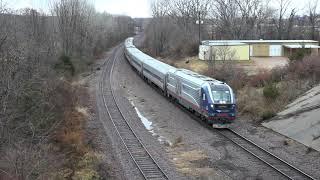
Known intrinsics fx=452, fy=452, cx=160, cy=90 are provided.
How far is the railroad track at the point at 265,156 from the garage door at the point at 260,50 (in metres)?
42.1

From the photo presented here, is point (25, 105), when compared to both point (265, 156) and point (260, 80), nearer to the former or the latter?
point (265, 156)

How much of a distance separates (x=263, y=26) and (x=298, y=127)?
85427 millimetres

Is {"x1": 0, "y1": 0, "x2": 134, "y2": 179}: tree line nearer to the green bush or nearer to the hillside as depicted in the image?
the hillside

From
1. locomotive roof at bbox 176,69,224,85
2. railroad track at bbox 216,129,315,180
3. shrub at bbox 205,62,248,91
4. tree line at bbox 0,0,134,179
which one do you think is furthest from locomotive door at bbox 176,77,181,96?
tree line at bbox 0,0,134,179

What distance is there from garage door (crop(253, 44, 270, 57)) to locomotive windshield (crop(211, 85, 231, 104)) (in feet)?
135

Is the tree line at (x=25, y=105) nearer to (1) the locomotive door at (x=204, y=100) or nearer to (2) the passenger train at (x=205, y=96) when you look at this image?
(2) the passenger train at (x=205, y=96)

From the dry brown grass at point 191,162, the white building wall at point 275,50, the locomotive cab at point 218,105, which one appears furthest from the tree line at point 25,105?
the white building wall at point 275,50

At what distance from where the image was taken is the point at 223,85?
25.8 metres

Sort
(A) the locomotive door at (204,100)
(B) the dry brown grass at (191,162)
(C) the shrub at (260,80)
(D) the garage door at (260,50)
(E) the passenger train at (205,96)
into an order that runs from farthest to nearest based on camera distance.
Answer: (D) the garage door at (260,50) → (C) the shrub at (260,80) → (A) the locomotive door at (204,100) → (E) the passenger train at (205,96) → (B) the dry brown grass at (191,162)

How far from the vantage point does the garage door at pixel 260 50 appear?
213ft

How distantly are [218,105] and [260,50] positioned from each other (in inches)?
1690

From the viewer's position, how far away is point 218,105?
80.6ft

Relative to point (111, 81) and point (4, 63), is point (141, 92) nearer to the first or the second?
point (111, 81)

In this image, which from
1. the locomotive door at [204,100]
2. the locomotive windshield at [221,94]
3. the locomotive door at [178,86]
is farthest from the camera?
the locomotive door at [178,86]
